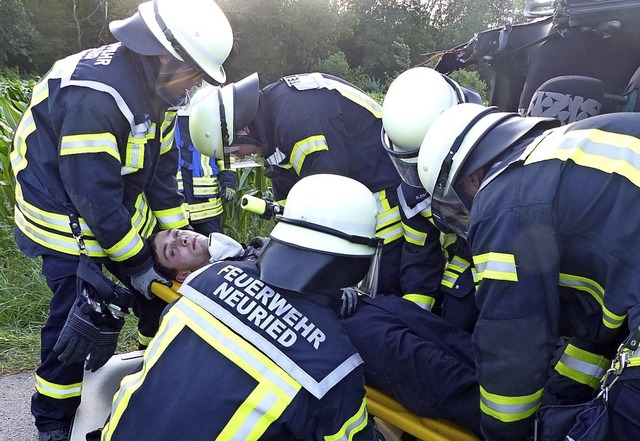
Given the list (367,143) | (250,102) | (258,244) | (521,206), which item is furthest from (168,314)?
(367,143)

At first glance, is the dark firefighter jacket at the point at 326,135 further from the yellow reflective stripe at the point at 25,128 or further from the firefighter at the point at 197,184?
the yellow reflective stripe at the point at 25,128

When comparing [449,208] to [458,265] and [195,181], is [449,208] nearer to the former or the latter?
[458,265]

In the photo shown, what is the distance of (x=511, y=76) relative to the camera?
3.61 meters

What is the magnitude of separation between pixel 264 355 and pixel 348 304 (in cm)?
107

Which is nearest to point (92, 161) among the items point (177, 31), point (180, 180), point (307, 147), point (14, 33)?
point (177, 31)

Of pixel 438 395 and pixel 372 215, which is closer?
pixel 372 215

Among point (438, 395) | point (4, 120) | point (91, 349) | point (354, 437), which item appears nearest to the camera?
point (354, 437)

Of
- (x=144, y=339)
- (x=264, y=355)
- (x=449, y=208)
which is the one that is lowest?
(x=144, y=339)

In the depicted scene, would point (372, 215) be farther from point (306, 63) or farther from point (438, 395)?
point (306, 63)

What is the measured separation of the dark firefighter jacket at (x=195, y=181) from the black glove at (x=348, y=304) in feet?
5.97

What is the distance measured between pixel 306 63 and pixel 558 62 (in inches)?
1076

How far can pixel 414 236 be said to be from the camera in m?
2.87

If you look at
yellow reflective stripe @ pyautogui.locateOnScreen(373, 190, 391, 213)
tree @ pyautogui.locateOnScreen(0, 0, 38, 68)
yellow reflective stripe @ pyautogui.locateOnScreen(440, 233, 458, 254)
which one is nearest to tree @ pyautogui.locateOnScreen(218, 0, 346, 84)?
tree @ pyautogui.locateOnScreen(0, 0, 38, 68)

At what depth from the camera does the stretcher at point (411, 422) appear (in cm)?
206
